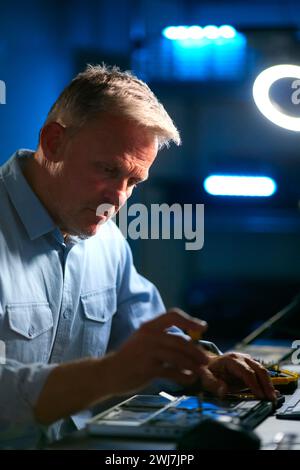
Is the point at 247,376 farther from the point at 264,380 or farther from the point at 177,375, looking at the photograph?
the point at 177,375

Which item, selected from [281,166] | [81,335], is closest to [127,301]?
[81,335]

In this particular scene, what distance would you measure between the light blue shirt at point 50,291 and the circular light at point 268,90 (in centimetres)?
47

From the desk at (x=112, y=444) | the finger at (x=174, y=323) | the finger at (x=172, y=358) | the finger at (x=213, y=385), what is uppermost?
the finger at (x=174, y=323)

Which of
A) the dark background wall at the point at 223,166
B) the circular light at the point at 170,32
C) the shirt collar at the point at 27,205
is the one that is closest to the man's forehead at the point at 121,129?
the shirt collar at the point at 27,205

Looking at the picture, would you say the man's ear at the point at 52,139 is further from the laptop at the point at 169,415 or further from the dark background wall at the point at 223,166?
the dark background wall at the point at 223,166

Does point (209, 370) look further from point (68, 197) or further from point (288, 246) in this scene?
point (288, 246)

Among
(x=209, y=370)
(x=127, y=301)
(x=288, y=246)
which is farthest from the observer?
(x=288, y=246)

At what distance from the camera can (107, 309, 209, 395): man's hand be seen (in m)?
0.99

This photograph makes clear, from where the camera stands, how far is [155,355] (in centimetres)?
98

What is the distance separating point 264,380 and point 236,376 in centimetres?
5

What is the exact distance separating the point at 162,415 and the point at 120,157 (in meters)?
0.52

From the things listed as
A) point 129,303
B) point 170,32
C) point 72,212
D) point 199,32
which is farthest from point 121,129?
point 170,32

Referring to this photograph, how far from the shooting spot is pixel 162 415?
1.15m

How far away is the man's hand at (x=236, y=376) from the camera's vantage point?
137 centimetres
